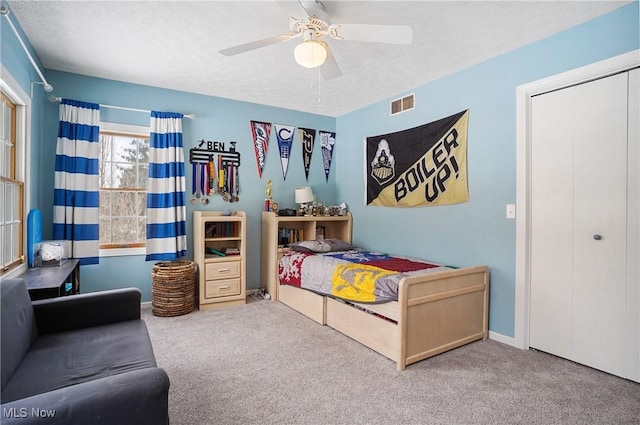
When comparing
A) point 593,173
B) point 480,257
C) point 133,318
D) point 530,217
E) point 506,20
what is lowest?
point 133,318

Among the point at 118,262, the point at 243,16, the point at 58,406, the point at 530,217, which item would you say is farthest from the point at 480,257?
the point at 118,262

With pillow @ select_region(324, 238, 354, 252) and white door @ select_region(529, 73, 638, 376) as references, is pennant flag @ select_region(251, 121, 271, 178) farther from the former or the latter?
white door @ select_region(529, 73, 638, 376)

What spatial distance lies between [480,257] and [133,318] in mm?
2799

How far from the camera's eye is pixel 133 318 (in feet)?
7.31

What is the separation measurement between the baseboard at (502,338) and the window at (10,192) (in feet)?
12.2

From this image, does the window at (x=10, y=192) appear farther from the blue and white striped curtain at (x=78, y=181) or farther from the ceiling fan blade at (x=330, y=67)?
the ceiling fan blade at (x=330, y=67)

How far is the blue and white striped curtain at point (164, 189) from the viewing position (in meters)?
3.67

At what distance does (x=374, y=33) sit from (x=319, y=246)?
8.02ft

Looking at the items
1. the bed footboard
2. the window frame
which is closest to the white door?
the bed footboard

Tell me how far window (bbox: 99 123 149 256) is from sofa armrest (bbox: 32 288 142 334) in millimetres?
1699

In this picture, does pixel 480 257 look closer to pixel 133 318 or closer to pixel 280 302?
pixel 280 302

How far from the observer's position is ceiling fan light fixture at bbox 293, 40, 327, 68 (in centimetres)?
208

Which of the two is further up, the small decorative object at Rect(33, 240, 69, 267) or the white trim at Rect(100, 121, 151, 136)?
the white trim at Rect(100, 121, 151, 136)

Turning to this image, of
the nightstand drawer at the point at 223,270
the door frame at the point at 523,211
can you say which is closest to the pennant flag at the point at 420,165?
the door frame at the point at 523,211
